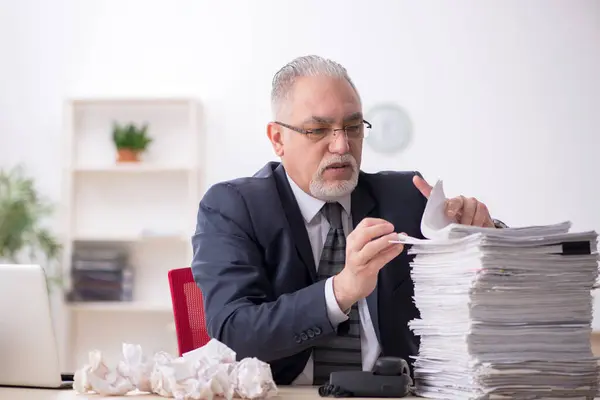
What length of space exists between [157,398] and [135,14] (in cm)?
481

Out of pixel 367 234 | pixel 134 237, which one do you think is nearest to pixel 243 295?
pixel 367 234

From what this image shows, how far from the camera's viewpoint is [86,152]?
19.2 ft

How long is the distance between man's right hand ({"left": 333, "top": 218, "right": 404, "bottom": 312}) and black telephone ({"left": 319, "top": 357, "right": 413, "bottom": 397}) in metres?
0.19

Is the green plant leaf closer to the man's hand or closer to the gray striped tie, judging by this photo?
the gray striped tie

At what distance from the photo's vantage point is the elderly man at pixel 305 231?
190 cm

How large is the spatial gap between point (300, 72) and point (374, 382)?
2.99 feet

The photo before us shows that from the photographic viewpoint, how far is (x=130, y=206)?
5.79m

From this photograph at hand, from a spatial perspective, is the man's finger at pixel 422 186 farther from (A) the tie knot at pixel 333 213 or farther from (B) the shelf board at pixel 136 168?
(B) the shelf board at pixel 136 168

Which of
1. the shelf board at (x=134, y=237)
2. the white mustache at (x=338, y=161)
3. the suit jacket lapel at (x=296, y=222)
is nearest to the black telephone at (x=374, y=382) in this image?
the suit jacket lapel at (x=296, y=222)

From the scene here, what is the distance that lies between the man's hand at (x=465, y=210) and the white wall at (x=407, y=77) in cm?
376

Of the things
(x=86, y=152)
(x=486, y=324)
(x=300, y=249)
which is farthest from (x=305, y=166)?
(x=86, y=152)

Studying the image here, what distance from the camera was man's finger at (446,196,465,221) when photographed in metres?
1.79

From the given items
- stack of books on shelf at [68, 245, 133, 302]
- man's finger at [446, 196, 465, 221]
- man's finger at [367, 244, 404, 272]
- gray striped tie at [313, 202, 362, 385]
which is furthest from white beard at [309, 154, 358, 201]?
stack of books on shelf at [68, 245, 133, 302]

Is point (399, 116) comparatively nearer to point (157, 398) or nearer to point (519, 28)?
point (519, 28)
